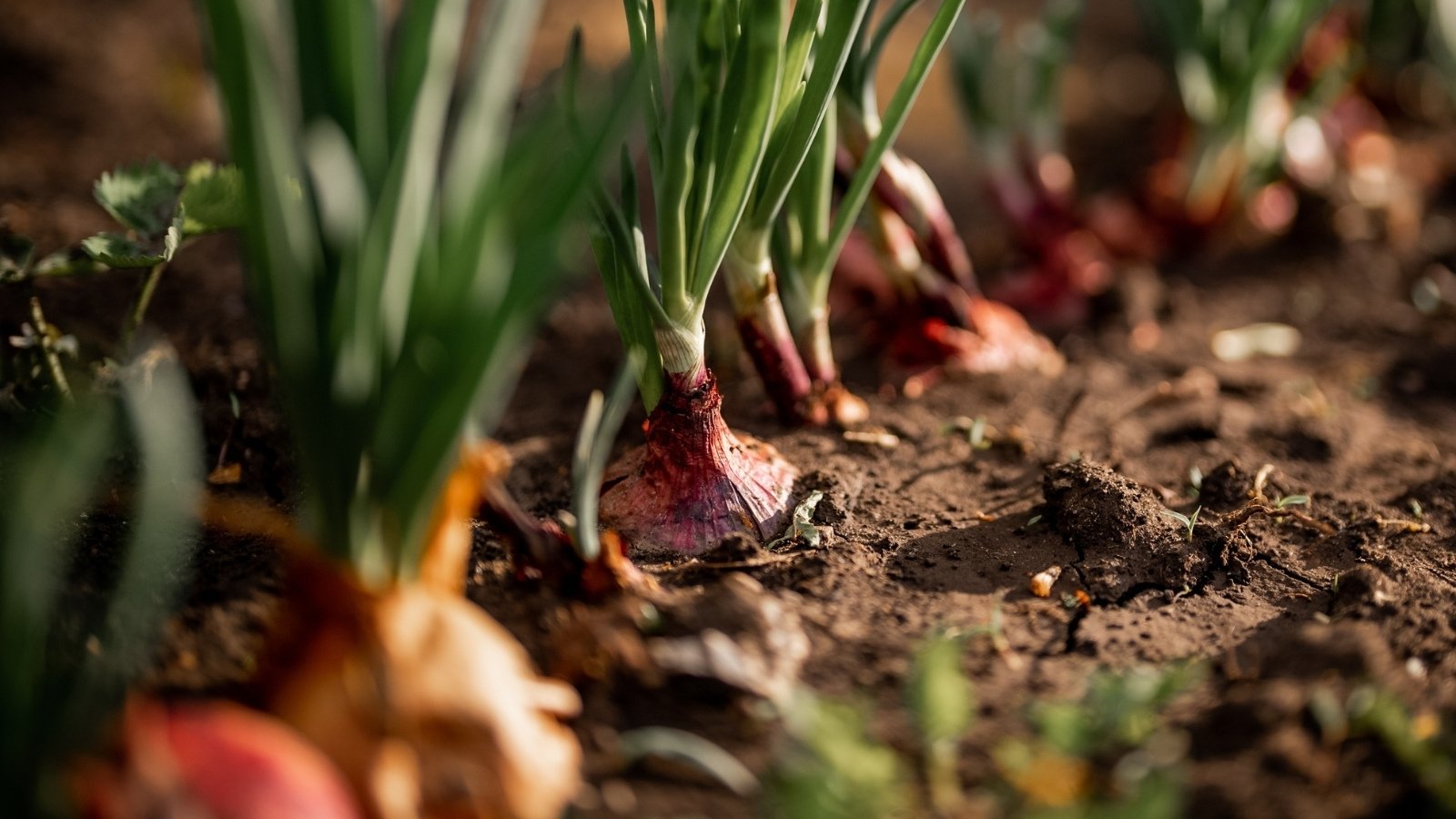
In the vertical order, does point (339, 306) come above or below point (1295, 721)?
above

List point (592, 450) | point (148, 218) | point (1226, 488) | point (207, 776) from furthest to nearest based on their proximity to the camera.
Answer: point (1226, 488), point (148, 218), point (592, 450), point (207, 776)

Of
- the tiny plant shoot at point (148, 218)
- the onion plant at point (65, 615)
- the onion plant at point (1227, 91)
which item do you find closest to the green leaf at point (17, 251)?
the tiny plant shoot at point (148, 218)

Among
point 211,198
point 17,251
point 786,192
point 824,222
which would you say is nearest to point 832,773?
point 786,192

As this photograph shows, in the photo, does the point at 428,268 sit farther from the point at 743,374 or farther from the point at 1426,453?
the point at 1426,453

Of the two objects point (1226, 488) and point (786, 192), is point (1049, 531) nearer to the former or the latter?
point (1226, 488)

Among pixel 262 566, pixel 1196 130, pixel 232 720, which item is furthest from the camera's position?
pixel 1196 130

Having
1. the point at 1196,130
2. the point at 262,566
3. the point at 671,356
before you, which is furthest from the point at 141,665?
the point at 1196,130

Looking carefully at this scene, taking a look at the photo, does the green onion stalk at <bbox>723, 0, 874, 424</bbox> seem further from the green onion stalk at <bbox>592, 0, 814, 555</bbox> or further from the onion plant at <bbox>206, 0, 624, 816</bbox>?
the onion plant at <bbox>206, 0, 624, 816</bbox>
